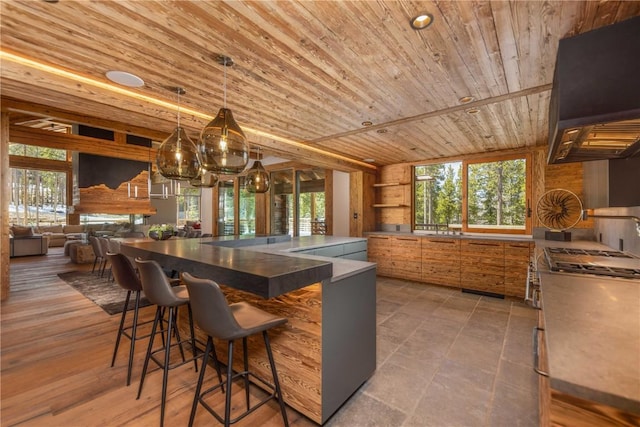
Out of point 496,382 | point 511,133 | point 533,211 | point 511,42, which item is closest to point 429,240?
point 533,211

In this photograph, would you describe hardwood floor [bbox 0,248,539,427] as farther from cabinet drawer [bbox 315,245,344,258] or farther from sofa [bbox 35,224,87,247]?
sofa [bbox 35,224,87,247]

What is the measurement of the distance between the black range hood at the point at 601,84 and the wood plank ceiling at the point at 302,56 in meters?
0.21

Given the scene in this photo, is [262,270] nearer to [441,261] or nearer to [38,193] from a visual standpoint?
[441,261]

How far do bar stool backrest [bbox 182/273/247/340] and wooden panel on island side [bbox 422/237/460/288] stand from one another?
4.32 meters

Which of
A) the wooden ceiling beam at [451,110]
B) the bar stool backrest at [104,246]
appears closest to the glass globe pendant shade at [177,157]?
the wooden ceiling beam at [451,110]

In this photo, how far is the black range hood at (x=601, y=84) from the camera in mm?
1360

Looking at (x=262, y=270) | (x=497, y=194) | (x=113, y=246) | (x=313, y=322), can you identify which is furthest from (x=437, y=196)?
(x=113, y=246)

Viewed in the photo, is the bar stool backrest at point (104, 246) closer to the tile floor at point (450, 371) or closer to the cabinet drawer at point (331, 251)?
the cabinet drawer at point (331, 251)

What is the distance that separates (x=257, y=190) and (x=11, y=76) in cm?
246

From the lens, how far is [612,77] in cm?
140

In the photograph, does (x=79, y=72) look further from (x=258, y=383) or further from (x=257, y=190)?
(x=258, y=383)

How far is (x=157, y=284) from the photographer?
184 cm

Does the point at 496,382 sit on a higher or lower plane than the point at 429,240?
lower

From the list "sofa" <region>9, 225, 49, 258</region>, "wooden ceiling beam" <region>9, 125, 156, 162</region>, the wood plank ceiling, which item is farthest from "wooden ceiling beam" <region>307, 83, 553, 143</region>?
"sofa" <region>9, 225, 49, 258</region>
